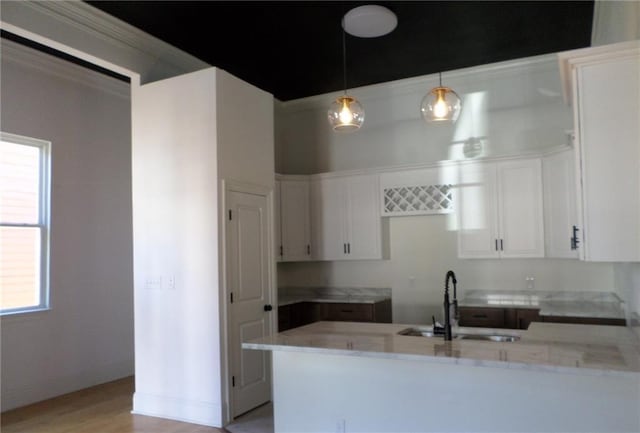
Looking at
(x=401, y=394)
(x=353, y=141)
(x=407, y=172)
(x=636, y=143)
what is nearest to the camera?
(x=636, y=143)

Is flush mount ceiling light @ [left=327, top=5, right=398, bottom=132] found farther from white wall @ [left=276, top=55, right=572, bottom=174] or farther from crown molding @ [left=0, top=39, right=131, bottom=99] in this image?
crown molding @ [left=0, top=39, right=131, bottom=99]

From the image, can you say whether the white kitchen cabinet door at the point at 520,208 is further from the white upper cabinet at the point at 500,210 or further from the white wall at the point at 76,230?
the white wall at the point at 76,230

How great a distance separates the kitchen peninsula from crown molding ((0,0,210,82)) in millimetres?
2950

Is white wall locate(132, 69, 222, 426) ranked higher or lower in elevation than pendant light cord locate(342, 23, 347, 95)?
lower

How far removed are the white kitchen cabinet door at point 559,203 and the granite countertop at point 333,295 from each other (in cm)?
199

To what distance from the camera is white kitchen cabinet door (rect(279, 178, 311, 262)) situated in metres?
5.99

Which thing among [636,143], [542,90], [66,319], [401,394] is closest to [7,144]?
[66,319]

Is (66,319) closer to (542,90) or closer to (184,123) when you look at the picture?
(184,123)

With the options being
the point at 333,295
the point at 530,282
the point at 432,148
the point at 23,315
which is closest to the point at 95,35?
the point at 23,315

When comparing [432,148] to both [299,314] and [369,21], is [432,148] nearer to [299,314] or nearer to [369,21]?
[369,21]

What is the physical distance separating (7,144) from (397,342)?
13.6 feet

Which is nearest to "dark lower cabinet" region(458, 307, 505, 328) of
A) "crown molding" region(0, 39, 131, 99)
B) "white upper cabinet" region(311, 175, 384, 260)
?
"white upper cabinet" region(311, 175, 384, 260)

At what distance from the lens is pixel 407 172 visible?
5641 mm

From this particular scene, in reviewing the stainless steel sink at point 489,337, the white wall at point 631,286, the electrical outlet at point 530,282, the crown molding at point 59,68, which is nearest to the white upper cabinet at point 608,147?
the white wall at point 631,286
